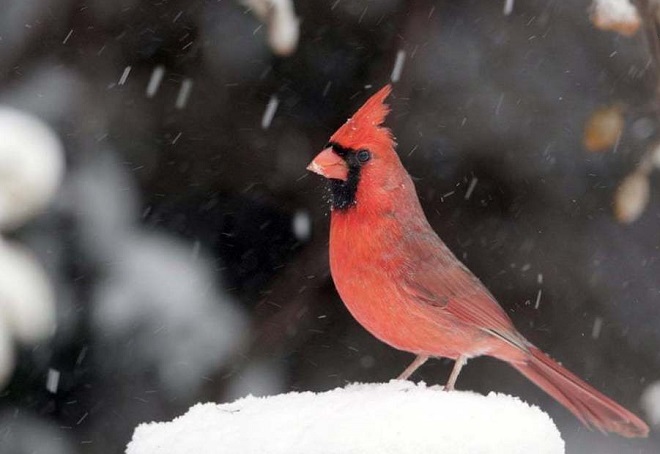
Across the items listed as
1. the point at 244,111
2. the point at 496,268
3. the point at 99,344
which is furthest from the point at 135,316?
the point at 496,268

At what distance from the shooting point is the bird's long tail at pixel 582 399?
68.1 inches

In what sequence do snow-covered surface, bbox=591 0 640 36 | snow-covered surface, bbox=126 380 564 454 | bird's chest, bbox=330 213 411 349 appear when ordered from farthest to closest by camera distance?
snow-covered surface, bbox=591 0 640 36 → bird's chest, bbox=330 213 411 349 → snow-covered surface, bbox=126 380 564 454

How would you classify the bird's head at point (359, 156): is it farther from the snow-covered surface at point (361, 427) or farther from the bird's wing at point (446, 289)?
the snow-covered surface at point (361, 427)

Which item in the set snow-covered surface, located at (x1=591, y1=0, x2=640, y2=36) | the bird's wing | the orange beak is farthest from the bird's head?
snow-covered surface, located at (x1=591, y1=0, x2=640, y2=36)

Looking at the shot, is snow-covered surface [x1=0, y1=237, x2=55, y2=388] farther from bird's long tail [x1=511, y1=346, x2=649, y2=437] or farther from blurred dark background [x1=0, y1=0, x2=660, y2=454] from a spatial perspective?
bird's long tail [x1=511, y1=346, x2=649, y2=437]

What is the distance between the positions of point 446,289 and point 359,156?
0.30m

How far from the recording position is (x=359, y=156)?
5.90 feet

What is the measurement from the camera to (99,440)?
2.39m

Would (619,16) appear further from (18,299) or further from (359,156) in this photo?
(18,299)

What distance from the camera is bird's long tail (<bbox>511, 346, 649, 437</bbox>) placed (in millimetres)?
1729

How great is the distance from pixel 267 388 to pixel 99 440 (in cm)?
41

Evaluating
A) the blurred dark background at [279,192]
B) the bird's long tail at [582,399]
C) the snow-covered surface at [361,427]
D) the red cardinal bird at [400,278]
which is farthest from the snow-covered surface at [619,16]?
the snow-covered surface at [361,427]

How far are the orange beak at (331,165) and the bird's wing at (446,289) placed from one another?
0.19 metres

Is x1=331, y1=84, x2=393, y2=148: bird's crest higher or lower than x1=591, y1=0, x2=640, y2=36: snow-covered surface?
lower
